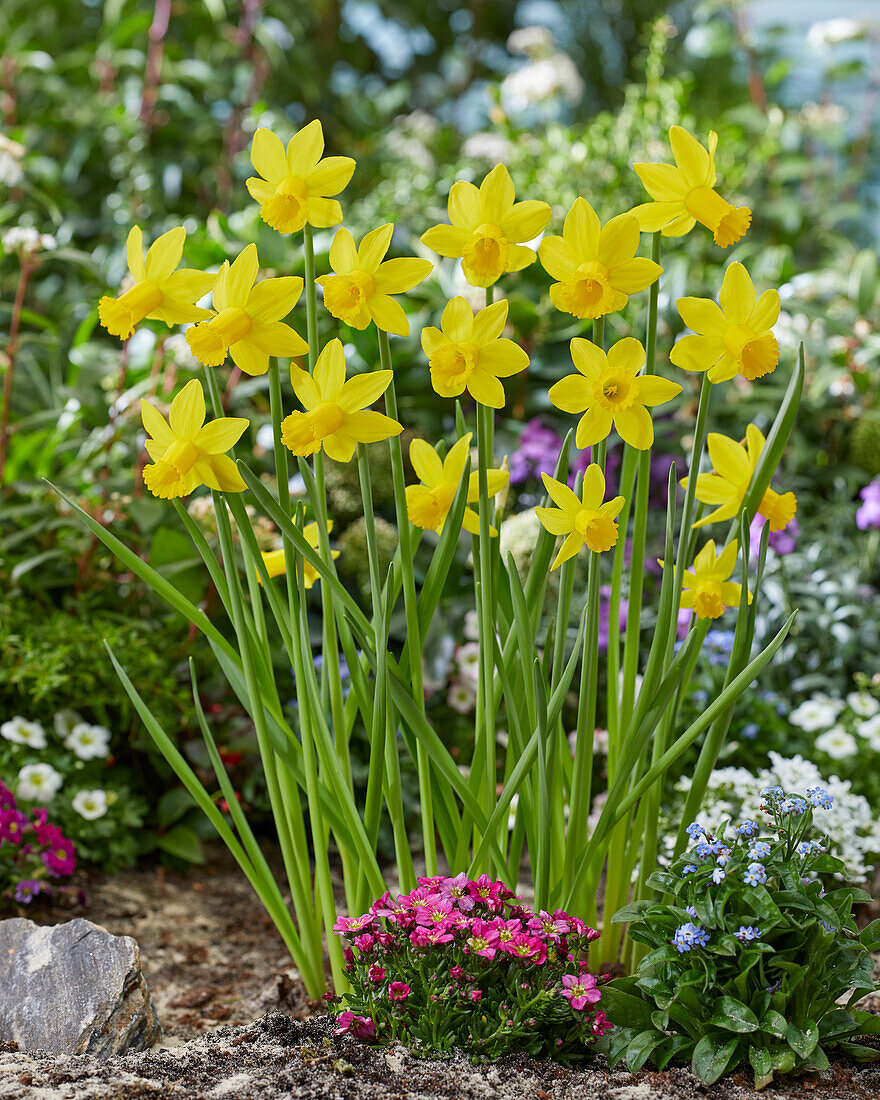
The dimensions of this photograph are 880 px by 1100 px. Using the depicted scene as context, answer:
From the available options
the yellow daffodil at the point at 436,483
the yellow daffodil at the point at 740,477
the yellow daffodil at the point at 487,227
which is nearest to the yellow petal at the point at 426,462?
the yellow daffodil at the point at 436,483

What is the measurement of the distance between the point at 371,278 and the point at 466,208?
0.12m

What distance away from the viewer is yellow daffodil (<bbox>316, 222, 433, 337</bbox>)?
95 cm

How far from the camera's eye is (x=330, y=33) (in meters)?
4.98

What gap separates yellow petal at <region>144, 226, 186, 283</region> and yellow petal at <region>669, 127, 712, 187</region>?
1.76 feet

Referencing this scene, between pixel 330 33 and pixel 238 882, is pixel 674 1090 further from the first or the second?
pixel 330 33

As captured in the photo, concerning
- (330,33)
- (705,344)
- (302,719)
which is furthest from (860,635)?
Result: (330,33)

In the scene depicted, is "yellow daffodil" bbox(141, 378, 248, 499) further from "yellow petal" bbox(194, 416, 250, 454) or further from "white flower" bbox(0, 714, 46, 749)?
"white flower" bbox(0, 714, 46, 749)

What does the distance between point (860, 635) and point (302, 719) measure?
1529 mm

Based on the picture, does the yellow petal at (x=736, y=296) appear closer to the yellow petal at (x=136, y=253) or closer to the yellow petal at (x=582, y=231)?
the yellow petal at (x=582, y=231)

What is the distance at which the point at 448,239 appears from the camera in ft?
3.14

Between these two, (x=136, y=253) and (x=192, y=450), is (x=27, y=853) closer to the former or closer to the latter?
(x=192, y=450)

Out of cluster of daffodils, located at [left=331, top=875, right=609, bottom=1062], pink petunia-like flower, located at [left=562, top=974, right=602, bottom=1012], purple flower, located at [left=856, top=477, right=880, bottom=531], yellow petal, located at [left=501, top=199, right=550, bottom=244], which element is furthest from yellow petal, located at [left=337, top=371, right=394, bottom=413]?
purple flower, located at [left=856, top=477, right=880, bottom=531]

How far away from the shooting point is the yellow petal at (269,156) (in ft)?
3.24

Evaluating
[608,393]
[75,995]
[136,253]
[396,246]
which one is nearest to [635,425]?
[608,393]
